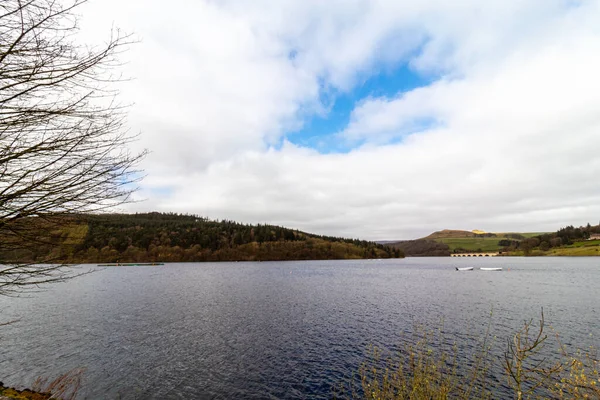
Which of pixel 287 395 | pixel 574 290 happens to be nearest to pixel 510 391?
pixel 287 395

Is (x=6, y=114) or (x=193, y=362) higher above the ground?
(x=6, y=114)

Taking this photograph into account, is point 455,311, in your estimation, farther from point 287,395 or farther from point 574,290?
point 574,290

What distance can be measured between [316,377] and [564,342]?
22.9 meters

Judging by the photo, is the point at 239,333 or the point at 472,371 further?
the point at 239,333

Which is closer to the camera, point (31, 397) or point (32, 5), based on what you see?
point (32, 5)

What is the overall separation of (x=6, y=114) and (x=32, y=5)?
6.83ft

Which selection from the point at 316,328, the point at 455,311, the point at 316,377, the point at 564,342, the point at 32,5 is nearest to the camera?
the point at 32,5

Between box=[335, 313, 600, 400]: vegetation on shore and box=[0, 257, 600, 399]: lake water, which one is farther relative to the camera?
box=[0, 257, 600, 399]: lake water

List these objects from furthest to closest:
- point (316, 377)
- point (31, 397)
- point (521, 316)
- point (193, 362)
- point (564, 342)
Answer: point (521, 316) → point (564, 342) → point (193, 362) → point (316, 377) → point (31, 397)

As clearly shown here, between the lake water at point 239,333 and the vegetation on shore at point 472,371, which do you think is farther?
the lake water at point 239,333

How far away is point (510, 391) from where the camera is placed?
57.8 feet

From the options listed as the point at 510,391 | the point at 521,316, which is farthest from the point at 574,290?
the point at 510,391

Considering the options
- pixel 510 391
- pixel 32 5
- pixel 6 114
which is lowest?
pixel 510 391

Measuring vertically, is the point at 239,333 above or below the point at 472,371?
above
